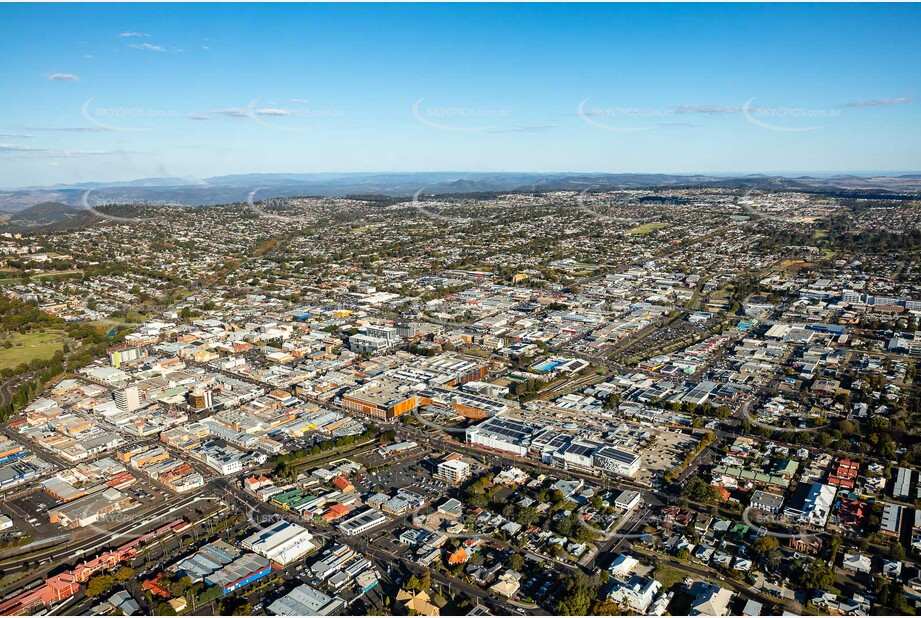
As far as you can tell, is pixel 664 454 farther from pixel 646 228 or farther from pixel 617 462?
pixel 646 228

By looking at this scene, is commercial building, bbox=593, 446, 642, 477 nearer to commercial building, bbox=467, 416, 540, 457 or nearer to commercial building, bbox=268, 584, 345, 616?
commercial building, bbox=467, 416, 540, 457

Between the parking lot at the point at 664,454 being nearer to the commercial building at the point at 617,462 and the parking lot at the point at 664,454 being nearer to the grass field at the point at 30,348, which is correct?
the commercial building at the point at 617,462

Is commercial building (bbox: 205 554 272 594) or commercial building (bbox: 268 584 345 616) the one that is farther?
commercial building (bbox: 205 554 272 594)

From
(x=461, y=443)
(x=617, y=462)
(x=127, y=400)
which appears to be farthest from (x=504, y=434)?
(x=127, y=400)

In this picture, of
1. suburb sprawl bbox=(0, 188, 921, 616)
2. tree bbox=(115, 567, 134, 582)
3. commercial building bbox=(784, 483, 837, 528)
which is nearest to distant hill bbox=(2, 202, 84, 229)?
suburb sprawl bbox=(0, 188, 921, 616)

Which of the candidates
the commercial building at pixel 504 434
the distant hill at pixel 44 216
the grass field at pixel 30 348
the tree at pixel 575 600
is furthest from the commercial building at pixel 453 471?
the distant hill at pixel 44 216

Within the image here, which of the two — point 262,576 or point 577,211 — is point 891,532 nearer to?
point 262,576
